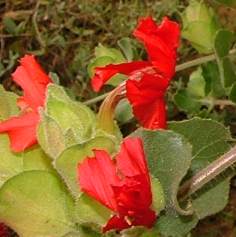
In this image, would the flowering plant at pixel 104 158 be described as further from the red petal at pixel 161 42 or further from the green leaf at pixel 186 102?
the green leaf at pixel 186 102

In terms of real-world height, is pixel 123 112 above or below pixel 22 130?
below

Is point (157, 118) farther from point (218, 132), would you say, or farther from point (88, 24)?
point (88, 24)

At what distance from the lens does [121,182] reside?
581mm

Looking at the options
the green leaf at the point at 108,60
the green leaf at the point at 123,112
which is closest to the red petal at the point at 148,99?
the green leaf at the point at 108,60

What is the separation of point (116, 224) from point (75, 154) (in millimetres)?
59

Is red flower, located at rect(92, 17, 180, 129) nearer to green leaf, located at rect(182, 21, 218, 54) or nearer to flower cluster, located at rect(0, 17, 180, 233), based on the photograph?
flower cluster, located at rect(0, 17, 180, 233)

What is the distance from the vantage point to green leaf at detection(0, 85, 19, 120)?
731mm

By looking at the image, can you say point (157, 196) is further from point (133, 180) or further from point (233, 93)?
point (233, 93)

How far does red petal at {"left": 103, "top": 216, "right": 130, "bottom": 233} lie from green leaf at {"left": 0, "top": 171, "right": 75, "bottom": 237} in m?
0.05

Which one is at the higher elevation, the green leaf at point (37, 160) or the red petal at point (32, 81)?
the red petal at point (32, 81)

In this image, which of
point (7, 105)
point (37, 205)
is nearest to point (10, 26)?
point (7, 105)

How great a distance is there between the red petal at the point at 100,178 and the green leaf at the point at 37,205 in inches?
2.5

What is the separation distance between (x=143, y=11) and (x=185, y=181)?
1.06m

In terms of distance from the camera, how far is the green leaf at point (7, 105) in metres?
0.73
